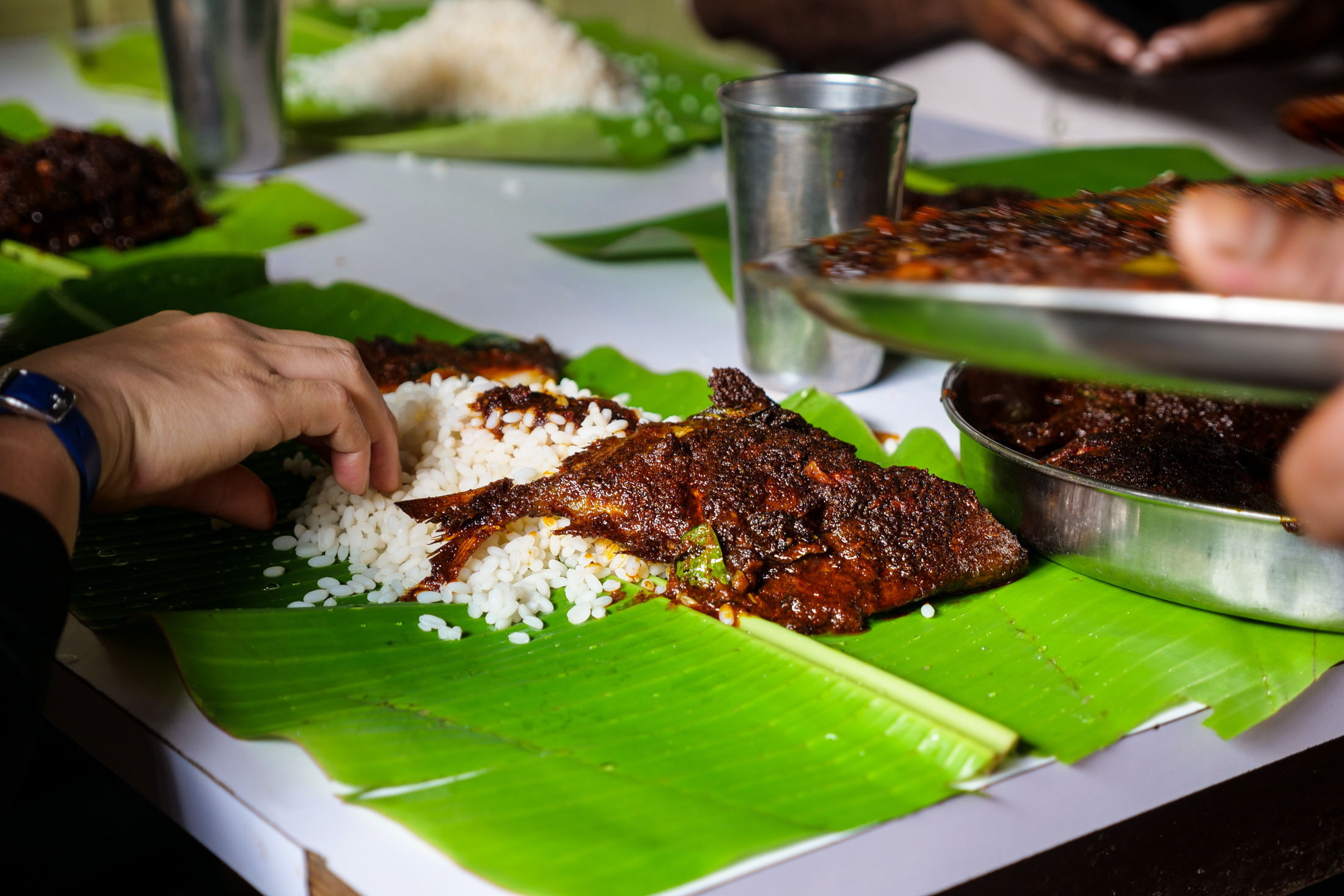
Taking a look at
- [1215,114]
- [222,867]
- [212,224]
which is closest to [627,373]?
[222,867]

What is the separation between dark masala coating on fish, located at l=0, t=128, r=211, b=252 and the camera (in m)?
2.44

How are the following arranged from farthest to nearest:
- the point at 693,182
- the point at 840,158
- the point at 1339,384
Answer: the point at 693,182 → the point at 840,158 → the point at 1339,384

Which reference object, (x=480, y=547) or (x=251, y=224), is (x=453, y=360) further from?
(x=251, y=224)

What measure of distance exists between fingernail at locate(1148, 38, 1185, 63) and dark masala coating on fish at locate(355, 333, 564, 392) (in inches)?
88.4

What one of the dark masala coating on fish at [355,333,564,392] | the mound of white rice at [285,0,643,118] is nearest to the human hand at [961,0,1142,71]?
the mound of white rice at [285,0,643,118]

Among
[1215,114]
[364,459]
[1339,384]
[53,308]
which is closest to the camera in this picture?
[1339,384]

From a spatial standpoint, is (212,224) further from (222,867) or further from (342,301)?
(222,867)

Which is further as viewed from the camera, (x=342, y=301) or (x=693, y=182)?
(x=693, y=182)

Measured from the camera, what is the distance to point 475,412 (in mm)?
1483

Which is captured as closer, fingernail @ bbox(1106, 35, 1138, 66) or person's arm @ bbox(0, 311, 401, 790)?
person's arm @ bbox(0, 311, 401, 790)

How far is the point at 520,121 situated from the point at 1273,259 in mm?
2847

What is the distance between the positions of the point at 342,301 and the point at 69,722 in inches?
42.0

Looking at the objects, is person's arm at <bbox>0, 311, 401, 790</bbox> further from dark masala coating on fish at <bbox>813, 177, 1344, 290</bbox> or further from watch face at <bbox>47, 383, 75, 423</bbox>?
dark masala coating on fish at <bbox>813, 177, 1344, 290</bbox>

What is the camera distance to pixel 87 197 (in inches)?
98.6
